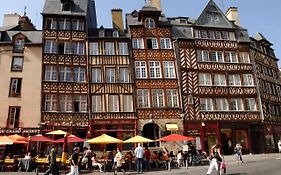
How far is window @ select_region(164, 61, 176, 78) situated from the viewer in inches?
1106

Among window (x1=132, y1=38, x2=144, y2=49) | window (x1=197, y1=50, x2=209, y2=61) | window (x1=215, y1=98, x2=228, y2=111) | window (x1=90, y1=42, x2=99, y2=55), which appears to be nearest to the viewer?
window (x1=90, y1=42, x2=99, y2=55)

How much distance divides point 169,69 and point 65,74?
30.5 ft

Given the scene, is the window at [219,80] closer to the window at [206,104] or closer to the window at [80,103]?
the window at [206,104]

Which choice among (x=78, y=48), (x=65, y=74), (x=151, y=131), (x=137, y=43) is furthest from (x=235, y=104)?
(x=65, y=74)

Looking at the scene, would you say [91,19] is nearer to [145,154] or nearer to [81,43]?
[81,43]

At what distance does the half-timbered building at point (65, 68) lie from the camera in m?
25.5

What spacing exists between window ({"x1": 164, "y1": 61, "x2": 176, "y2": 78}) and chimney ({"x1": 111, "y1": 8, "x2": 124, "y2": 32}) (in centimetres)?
565

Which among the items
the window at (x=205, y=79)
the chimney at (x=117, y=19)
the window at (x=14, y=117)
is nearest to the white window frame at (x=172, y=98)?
the window at (x=205, y=79)

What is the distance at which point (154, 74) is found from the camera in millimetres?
27906

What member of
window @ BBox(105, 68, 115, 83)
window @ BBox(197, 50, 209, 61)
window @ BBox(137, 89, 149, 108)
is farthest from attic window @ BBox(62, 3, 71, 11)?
→ window @ BBox(197, 50, 209, 61)

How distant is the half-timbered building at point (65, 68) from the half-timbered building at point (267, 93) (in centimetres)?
1683

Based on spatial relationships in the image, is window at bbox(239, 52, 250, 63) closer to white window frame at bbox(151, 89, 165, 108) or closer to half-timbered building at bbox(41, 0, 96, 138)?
white window frame at bbox(151, 89, 165, 108)

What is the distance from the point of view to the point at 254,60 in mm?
31641

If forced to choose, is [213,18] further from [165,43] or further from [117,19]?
[117,19]
